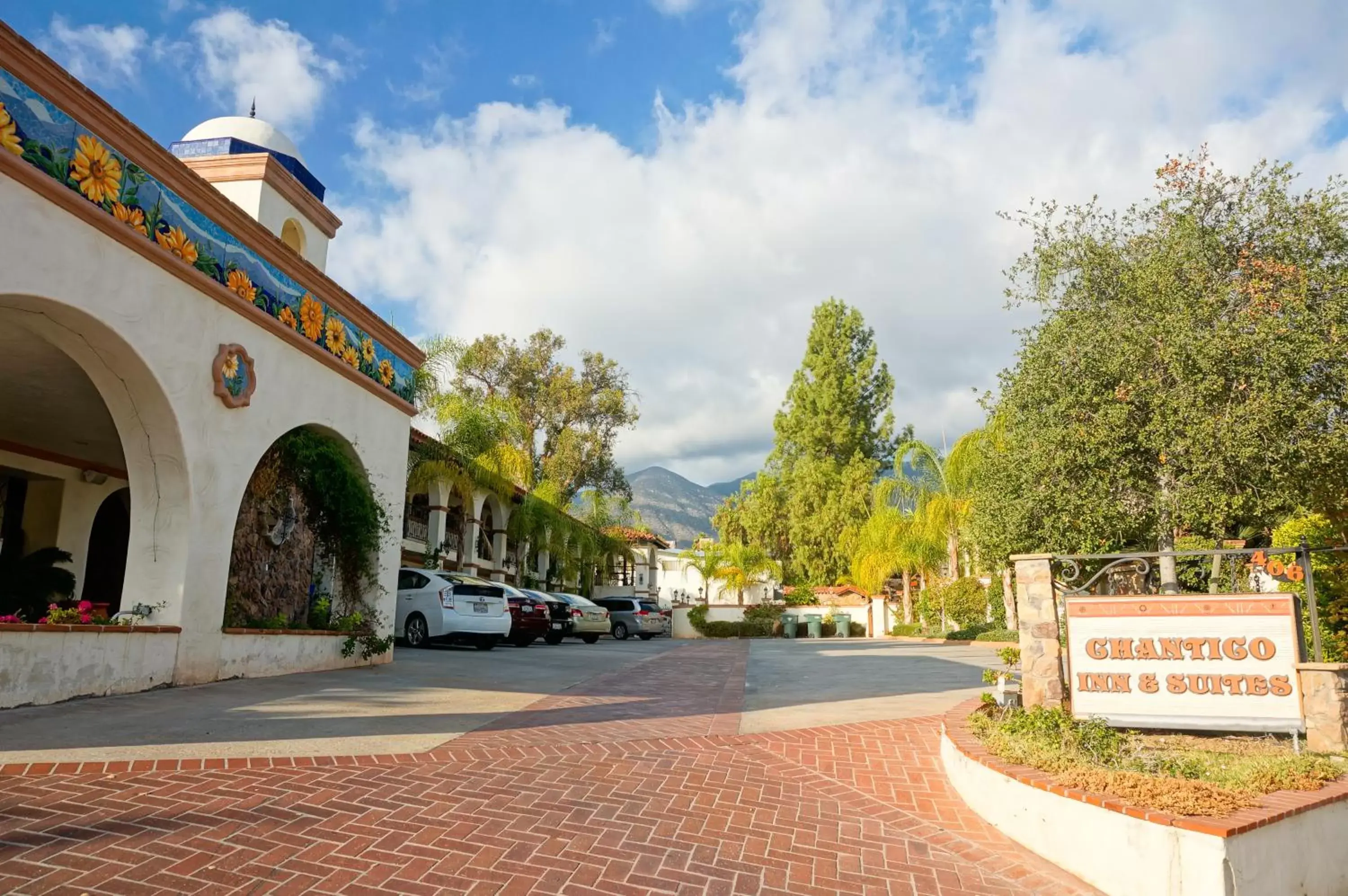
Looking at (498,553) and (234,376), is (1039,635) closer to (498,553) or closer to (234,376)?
(234,376)

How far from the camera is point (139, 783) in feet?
15.7

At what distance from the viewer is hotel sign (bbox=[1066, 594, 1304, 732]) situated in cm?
612

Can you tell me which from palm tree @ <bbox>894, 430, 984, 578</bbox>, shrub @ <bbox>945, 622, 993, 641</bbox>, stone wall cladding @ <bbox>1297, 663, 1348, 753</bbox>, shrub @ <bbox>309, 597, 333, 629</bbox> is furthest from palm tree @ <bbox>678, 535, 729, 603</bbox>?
stone wall cladding @ <bbox>1297, 663, 1348, 753</bbox>

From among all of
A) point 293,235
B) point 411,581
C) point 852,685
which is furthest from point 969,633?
point 293,235

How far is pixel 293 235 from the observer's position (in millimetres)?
14148

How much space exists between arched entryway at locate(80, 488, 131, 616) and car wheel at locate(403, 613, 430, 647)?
5363mm

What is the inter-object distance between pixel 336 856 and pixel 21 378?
30.6 feet

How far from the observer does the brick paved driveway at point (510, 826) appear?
12.3 feet

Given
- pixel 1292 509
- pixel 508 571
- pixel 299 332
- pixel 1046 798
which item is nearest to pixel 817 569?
pixel 508 571

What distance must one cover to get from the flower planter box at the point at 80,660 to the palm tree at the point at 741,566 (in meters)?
30.7

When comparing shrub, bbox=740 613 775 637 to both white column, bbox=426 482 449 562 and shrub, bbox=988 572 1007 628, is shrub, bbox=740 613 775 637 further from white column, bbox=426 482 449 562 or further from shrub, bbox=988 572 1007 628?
white column, bbox=426 482 449 562

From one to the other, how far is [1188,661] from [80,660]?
371 inches

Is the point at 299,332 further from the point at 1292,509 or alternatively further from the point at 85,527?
the point at 1292,509

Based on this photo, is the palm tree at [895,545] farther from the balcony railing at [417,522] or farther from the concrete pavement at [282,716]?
the concrete pavement at [282,716]
